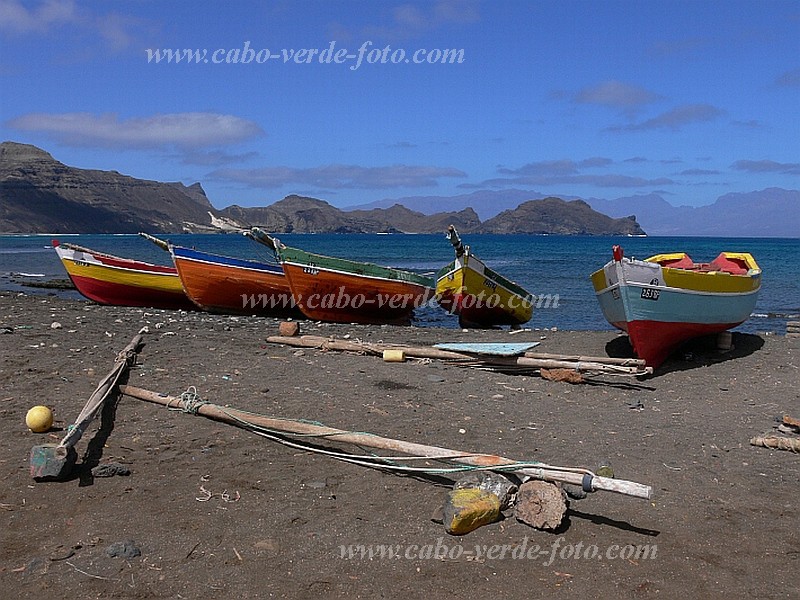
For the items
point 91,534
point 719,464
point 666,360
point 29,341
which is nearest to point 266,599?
point 91,534

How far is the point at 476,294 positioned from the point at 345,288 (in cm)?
386

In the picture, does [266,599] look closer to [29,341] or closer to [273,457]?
[273,457]

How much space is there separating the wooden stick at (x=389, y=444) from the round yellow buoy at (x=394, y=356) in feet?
12.2

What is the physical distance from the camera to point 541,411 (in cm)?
835

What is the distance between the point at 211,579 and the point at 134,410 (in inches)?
143

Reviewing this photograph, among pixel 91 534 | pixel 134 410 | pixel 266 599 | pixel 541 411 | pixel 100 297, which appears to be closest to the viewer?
pixel 266 599

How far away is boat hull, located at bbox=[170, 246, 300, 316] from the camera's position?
57.8 feet

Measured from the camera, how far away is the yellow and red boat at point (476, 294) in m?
18.5

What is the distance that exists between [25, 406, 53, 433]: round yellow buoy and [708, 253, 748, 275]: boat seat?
12328 mm

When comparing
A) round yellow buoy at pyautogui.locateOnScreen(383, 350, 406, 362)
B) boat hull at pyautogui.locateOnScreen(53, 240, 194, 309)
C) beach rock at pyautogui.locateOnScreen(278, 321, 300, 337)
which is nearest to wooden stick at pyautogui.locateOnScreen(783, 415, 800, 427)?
round yellow buoy at pyautogui.locateOnScreen(383, 350, 406, 362)

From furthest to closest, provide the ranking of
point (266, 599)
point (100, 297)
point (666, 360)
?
point (100, 297)
point (666, 360)
point (266, 599)

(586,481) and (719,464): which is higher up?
(586,481)

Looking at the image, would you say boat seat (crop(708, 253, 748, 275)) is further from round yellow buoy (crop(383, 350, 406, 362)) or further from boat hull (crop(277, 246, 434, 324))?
boat hull (crop(277, 246, 434, 324))

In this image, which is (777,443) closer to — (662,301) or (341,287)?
(662,301)
